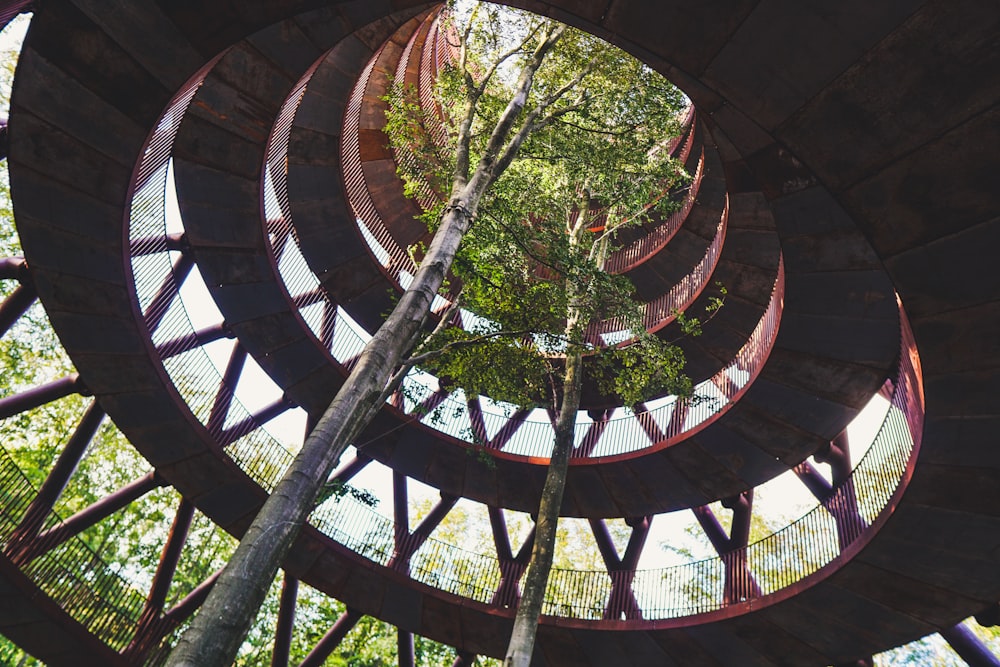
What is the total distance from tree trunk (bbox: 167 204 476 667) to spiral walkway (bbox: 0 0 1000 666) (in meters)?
4.15

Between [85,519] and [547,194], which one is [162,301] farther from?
[547,194]

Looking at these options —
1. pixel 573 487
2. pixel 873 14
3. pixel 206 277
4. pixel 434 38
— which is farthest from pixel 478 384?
pixel 434 38

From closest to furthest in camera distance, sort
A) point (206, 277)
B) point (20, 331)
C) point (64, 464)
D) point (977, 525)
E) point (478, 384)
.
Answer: point (977, 525), point (478, 384), point (64, 464), point (206, 277), point (20, 331)

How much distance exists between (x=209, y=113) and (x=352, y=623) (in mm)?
13282

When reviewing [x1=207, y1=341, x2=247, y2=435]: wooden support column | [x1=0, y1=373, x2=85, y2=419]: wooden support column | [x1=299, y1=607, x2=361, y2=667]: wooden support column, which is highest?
[x1=207, y1=341, x2=247, y2=435]: wooden support column

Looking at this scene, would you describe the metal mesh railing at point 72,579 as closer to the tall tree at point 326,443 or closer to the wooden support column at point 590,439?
the tall tree at point 326,443

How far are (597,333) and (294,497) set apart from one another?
15065 mm

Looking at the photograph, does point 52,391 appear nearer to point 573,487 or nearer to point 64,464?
point 64,464

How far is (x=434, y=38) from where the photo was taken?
19.9 metres

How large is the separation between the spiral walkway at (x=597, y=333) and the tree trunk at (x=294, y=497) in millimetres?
4147

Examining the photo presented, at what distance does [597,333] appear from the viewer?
66.1 feet

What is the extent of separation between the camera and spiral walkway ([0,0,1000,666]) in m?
7.32

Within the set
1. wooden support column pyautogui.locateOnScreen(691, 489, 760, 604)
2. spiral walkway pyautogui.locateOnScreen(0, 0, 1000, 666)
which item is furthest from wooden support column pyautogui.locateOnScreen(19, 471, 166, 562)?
wooden support column pyautogui.locateOnScreen(691, 489, 760, 604)

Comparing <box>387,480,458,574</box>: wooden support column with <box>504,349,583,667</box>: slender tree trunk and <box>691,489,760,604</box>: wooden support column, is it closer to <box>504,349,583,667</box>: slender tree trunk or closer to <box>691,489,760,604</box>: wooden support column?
<box>504,349,583,667</box>: slender tree trunk
